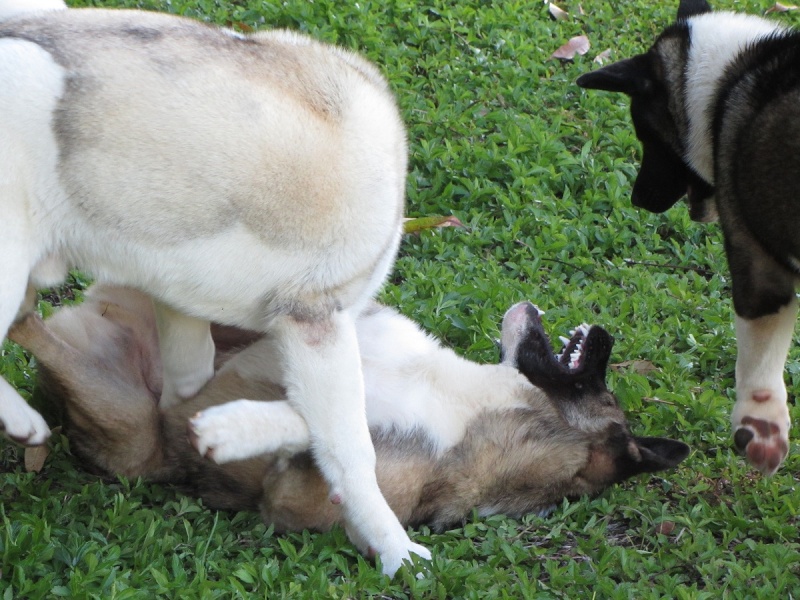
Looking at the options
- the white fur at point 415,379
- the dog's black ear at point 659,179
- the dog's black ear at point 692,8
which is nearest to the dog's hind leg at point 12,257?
the white fur at point 415,379

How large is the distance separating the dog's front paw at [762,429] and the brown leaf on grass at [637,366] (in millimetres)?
510

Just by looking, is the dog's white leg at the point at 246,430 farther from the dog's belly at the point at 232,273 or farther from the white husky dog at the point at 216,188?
the dog's belly at the point at 232,273

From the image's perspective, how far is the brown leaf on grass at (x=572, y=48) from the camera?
7141 mm

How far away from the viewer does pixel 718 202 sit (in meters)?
4.75

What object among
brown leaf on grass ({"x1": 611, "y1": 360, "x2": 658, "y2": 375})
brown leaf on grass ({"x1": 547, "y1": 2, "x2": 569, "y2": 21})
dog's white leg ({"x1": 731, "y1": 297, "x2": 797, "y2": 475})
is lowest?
brown leaf on grass ({"x1": 611, "y1": 360, "x2": 658, "y2": 375})

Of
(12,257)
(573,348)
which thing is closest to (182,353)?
(12,257)

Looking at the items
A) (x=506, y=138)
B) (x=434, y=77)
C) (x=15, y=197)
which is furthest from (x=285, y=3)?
(x=15, y=197)

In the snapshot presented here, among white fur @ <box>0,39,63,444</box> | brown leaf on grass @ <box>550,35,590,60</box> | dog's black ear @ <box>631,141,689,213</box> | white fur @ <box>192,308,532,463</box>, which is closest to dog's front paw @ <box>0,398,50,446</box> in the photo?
white fur @ <box>0,39,63,444</box>

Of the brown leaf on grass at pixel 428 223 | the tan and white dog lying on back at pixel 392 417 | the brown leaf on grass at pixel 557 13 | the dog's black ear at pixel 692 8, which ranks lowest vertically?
the brown leaf on grass at pixel 428 223

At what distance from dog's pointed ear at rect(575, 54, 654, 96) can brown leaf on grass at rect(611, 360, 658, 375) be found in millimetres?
1269

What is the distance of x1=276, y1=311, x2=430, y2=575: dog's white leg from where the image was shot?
3.47 meters

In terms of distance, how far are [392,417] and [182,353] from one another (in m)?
0.80

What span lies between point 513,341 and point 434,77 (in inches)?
110

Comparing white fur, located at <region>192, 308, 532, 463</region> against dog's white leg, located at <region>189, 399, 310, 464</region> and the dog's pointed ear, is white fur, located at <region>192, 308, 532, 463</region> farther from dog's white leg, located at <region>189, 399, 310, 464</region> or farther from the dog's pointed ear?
the dog's pointed ear
